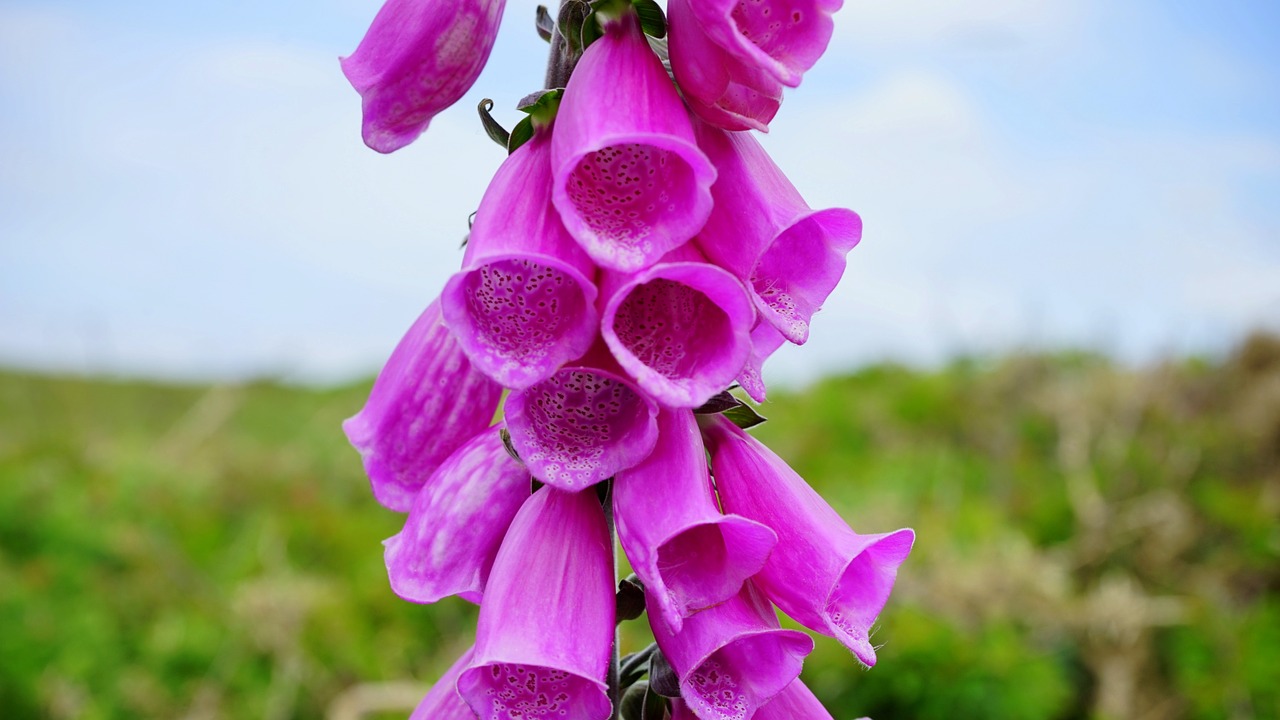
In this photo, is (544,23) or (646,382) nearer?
(646,382)

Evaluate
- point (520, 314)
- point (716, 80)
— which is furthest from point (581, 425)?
point (716, 80)

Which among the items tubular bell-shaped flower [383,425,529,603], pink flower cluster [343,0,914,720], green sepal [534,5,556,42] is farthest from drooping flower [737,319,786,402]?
green sepal [534,5,556,42]

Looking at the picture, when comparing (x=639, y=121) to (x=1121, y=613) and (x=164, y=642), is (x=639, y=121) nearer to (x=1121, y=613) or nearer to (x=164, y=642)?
(x=1121, y=613)

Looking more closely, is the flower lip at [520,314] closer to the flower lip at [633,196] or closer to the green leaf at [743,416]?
the flower lip at [633,196]

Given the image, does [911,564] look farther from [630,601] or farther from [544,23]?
[544,23]

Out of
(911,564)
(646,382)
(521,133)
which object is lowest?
(911,564)

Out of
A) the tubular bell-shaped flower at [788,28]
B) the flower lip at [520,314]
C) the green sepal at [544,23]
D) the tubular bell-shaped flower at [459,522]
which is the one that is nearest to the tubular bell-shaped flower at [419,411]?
the tubular bell-shaped flower at [459,522]

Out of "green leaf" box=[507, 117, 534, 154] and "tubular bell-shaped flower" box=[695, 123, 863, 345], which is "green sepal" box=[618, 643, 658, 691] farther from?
"green leaf" box=[507, 117, 534, 154]
